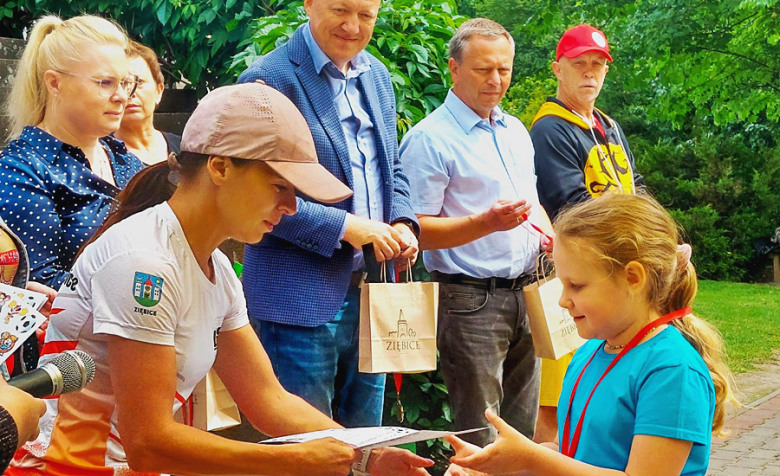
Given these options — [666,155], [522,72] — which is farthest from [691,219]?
[522,72]

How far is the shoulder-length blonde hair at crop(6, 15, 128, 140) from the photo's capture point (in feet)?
10.6

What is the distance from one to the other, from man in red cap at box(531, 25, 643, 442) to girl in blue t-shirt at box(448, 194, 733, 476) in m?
1.76

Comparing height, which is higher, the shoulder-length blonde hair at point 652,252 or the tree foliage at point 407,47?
the tree foliage at point 407,47

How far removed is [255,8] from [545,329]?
2.72m

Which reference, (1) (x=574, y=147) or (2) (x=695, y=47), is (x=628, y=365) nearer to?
(1) (x=574, y=147)

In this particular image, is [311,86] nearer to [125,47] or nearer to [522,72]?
[125,47]

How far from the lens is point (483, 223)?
3.90 meters

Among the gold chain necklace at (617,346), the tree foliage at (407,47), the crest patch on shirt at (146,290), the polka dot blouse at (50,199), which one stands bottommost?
the gold chain necklace at (617,346)

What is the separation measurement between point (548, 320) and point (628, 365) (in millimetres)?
1540

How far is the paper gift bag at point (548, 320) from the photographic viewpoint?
4.00 m

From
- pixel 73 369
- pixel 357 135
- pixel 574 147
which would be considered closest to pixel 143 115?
pixel 357 135

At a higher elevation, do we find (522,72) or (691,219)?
(522,72)

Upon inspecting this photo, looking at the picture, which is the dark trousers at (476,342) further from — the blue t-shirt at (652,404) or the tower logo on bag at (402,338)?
the blue t-shirt at (652,404)

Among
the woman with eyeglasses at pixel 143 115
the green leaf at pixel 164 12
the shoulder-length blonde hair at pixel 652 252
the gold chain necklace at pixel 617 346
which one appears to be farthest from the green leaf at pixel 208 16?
the gold chain necklace at pixel 617 346
